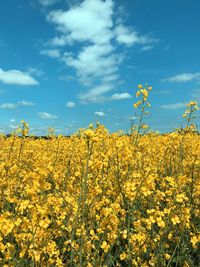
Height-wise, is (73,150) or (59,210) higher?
(73,150)

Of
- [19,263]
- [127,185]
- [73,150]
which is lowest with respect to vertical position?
[19,263]

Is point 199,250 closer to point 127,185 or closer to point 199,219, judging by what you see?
point 199,219

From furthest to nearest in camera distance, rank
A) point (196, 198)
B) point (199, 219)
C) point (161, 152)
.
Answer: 1. point (161, 152)
2. point (196, 198)
3. point (199, 219)

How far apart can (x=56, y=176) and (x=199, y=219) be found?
2273 millimetres

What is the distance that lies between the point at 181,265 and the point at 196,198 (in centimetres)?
136

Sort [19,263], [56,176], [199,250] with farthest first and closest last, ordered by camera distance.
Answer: [56,176] < [199,250] < [19,263]

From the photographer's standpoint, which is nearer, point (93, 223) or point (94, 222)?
point (93, 223)

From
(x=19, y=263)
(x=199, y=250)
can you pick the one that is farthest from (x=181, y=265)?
(x=19, y=263)

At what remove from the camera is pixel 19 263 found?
321 centimetres

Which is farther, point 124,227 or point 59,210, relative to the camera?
point 124,227

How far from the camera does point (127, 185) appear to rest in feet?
12.5

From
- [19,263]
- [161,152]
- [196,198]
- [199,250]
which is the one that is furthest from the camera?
[161,152]

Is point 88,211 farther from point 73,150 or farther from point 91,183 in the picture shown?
point 73,150

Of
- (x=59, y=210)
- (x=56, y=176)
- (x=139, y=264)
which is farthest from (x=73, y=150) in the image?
(x=139, y=264)
